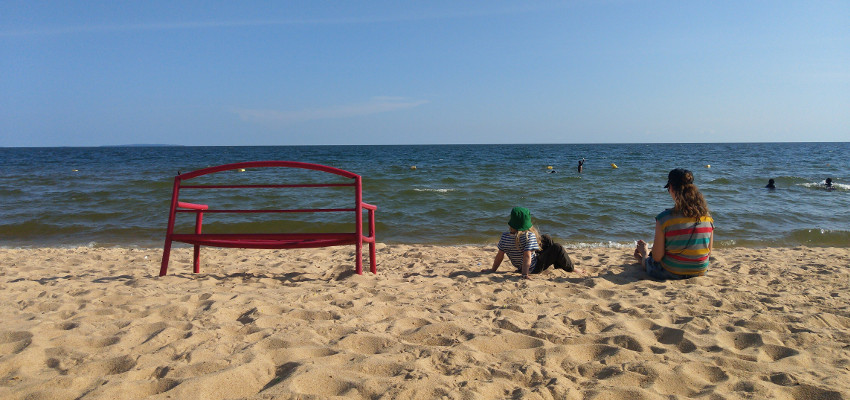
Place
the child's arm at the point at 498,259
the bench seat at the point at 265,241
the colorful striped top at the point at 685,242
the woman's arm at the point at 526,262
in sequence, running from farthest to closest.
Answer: the child's arm at the point at 498,259, the woman's arm at the point at 526,262, the colorful striped top at the point at 685,242, the bench seat at the point at 265,241

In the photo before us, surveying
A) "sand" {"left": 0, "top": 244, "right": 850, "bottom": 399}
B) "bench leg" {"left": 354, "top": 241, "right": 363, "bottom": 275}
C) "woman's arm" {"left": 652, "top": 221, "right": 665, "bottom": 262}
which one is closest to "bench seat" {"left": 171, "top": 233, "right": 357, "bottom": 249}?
"bench leg" {"left": 354, "top": 241, "right": 363, "bottom": 275}

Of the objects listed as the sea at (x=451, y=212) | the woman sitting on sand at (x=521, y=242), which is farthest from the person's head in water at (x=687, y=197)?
the sea at (x=451, y=212)

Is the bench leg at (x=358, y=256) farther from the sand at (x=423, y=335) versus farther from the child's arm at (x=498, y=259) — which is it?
the child's arm at (x=498, y=259)

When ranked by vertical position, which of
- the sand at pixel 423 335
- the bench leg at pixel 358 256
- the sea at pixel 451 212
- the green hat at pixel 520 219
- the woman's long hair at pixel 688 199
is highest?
the woman's long hair at pixel 688 199

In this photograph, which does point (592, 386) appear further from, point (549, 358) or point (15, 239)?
point (15, 239)

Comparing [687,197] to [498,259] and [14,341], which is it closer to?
[498,259]

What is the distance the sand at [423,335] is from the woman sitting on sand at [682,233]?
208 millimetres

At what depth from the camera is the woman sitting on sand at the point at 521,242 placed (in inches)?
189

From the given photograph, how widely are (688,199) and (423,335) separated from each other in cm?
278

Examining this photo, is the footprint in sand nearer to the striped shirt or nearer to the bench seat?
the bench seat

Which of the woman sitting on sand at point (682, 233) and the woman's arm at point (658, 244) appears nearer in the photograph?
the woman sitting on sand at point (682, 233)

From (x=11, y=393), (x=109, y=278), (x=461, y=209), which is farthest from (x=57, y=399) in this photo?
(x=461, y=209)

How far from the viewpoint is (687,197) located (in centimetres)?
433

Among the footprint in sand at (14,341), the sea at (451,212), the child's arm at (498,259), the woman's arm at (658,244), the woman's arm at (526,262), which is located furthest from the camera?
the sea at (451,212)
